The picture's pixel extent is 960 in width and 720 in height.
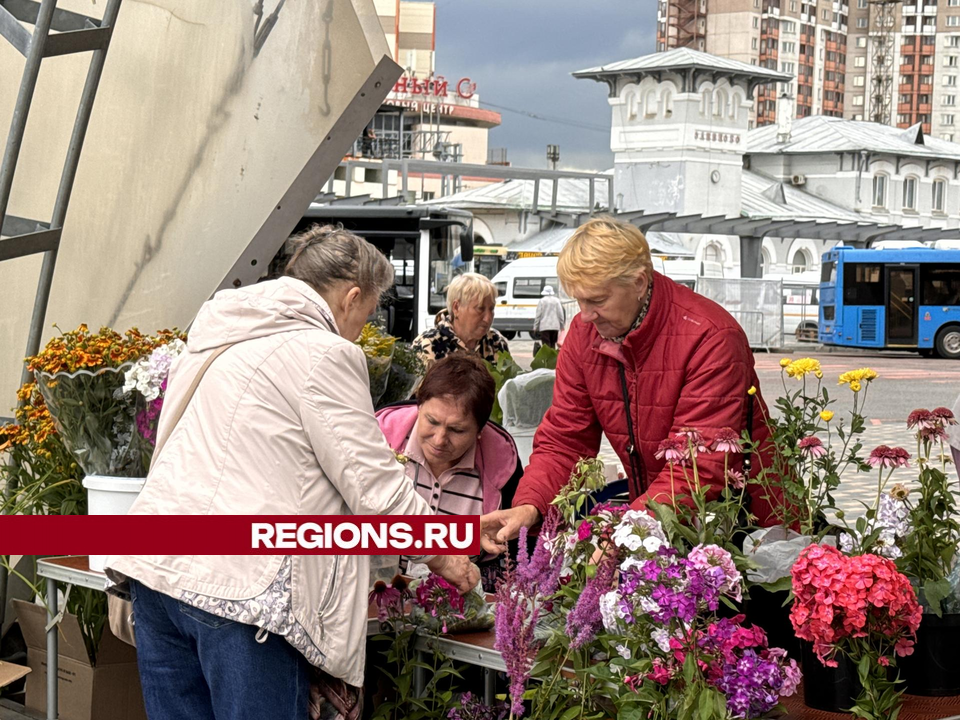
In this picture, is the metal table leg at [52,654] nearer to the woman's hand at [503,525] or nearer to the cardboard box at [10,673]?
the cardboard box at [10,673]

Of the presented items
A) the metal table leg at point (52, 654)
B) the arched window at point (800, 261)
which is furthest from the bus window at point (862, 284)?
the arched window at point (800, 261)

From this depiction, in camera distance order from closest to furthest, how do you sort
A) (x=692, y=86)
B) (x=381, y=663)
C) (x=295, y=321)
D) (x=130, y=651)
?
(x=295, y=321)
(x=381, y=663)
(x=130, y=651)
(x=692, y=86)

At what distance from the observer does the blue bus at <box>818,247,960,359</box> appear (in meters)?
27.8

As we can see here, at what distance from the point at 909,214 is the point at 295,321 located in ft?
230

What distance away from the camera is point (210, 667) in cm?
240

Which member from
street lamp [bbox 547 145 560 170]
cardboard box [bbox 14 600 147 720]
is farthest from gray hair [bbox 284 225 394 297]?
street lamp [bbox 547 145 560 170]

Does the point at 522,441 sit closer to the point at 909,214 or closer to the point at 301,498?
the point at 301,498

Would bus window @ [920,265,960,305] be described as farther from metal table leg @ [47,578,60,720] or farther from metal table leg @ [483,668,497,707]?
metal table leg @ [483,668,497,707]

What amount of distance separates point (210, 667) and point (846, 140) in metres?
68.4

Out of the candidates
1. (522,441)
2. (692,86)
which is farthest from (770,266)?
(522,441)

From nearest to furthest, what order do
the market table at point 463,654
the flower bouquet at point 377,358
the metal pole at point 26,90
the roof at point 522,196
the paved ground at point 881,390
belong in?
1. the market table at point 463,654
2. the metal pole at point 26,90
3. the flower bouquet at point 377,358
4. the paved ground at point 881,390
5. the roof at point 522,196

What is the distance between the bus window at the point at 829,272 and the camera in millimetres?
29797

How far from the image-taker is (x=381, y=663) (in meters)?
3.28

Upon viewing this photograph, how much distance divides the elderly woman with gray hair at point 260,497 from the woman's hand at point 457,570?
29 cm
